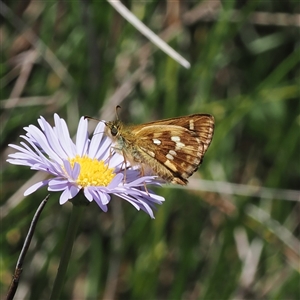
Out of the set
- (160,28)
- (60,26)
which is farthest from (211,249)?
(60,26)

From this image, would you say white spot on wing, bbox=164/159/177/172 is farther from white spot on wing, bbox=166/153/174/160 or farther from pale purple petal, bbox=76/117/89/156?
pale purple petal, bbox=76/117/89/156

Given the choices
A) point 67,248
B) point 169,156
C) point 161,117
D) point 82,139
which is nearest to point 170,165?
point 169,156

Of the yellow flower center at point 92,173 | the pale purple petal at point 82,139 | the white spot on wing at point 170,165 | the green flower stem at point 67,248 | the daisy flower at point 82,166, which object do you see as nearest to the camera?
the green flower stem at point 67,248

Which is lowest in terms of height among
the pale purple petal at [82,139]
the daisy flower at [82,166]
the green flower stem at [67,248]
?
the green flower stem at [67,248]

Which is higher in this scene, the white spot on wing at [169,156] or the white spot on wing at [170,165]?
the white spot on wing at [169,156]

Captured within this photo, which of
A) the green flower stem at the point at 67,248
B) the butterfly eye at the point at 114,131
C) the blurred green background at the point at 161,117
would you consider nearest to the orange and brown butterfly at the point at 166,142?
the butterfly eye at the point at 114,131

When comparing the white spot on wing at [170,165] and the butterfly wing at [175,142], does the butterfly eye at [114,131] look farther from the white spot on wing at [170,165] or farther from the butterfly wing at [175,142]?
the white spot on wing at [170,165]

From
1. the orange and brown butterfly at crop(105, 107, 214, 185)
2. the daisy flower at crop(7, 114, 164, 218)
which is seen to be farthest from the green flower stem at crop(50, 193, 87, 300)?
the orange and brown butterfly at crop(105, 107, 214, 185)
